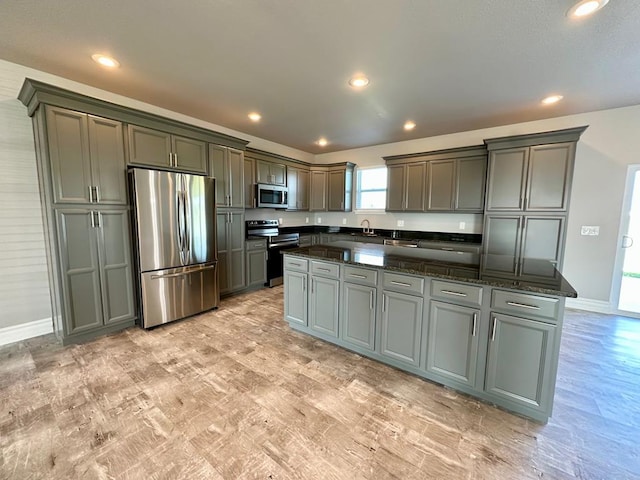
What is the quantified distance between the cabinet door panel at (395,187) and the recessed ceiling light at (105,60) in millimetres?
4350

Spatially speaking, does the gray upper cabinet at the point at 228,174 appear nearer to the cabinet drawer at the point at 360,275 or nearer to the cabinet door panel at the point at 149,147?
the cabinet door panel at the point at 149,147

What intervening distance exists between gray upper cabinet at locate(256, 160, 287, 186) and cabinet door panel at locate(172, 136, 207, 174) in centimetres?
122

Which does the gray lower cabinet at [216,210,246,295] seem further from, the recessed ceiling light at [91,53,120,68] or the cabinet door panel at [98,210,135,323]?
the recessed ceiling light at [91,53,120,68]

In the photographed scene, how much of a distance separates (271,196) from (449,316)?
3.88 m

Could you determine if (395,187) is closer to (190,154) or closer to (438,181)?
(438,181)

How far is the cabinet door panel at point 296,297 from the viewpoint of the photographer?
9.90ft

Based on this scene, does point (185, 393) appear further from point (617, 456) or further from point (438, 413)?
point (617, 456)

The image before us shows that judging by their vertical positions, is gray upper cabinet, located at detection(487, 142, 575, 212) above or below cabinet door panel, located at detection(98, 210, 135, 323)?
above

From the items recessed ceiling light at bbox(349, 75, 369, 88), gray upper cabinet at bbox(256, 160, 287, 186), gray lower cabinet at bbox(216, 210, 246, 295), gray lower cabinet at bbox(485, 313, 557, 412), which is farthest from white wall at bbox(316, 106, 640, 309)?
gray lower cabinet at bbox(216, 210, 246, 295)

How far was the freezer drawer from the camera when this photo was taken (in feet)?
10.2

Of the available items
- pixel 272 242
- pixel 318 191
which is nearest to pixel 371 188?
pixel 318 191

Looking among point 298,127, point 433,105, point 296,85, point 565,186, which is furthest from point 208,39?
point 565,186

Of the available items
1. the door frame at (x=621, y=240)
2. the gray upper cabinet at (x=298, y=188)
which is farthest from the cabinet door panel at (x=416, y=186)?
the door frame at (x=621, y=240)

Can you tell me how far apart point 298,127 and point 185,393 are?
4052mm
